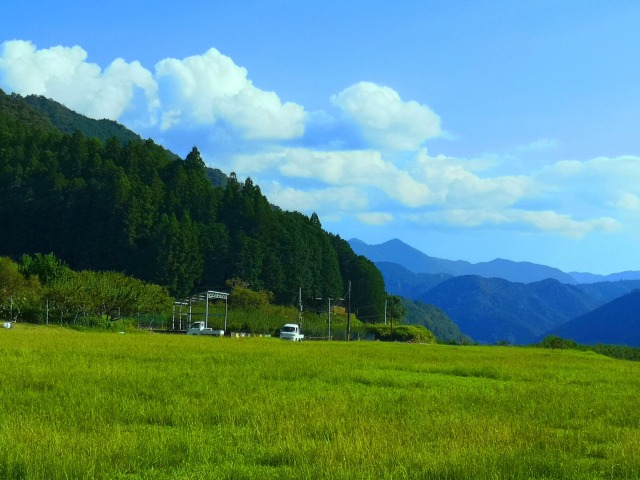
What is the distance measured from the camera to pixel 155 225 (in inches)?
4481

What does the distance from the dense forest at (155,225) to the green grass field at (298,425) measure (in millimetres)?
89420

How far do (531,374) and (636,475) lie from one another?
14.8 m

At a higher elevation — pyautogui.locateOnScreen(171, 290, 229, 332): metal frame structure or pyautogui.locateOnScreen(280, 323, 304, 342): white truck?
pyautogui.locateOnScreen(171, 290, 229, 332): metal frame structure

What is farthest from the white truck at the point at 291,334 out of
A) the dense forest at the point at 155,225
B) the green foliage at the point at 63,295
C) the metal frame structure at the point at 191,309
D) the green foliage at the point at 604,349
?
the dense forest at the point at 155,225

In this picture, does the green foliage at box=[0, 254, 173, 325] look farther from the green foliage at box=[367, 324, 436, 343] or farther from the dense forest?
the dense forest

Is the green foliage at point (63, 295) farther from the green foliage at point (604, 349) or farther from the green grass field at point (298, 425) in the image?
the green foliage at point (604, 349)

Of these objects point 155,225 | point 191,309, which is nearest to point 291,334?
point 191,309

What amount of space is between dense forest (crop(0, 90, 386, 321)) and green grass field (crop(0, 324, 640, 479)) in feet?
293

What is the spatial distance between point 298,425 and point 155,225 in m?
108

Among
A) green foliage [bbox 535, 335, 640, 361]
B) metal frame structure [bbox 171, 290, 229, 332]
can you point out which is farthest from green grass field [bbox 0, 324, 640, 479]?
green foliage [bbox 535, 335, 640, 361]

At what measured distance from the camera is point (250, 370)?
18547mm

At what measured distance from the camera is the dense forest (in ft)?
361

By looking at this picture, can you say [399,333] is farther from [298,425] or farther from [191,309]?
[298,425]

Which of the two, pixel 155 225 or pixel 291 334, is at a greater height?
pixel 155 225
